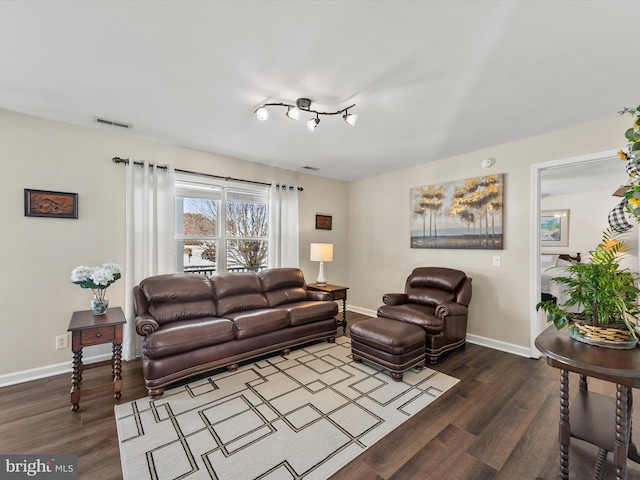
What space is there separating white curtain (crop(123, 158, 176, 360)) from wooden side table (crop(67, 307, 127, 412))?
2.47 ft

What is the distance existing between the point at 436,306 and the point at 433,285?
0.33 meters

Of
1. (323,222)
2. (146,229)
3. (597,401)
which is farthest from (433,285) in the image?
(146,229)

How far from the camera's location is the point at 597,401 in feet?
6.00

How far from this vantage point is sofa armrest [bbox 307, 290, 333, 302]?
3.97 meters

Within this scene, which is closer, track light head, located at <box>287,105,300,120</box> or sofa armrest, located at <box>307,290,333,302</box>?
track light head, located at <box>287,105,300,120</box>

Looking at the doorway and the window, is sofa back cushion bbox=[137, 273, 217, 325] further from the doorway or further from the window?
the doorway

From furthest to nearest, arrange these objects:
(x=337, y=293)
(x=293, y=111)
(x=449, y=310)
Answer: (x=337, y=293) → (x=449, y=310) → (x=293, y=111)

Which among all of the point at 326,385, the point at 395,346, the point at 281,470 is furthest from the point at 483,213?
the point at 281,470

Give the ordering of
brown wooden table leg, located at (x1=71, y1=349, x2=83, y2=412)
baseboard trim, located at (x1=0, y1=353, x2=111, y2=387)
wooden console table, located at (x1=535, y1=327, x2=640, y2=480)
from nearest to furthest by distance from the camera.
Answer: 1. wooden console table, located at (x1=535, y1=327, x2=640, y2=480)
2. brown wooden table leg, located at (x1=71, y1=349, x2=83, y2=412)
3. baseboard trim, located at (x1=0, y1=353, x2=111, y2=387)

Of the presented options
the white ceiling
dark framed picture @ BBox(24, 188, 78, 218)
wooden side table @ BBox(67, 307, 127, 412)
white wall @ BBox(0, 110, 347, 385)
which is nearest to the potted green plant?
the white ceiling

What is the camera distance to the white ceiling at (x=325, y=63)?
5.04ft

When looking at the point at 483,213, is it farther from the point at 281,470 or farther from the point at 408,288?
the point at 281,470

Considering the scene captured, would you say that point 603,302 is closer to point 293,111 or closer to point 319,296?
point 293,111

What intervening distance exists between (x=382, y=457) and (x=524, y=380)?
1.86 m
